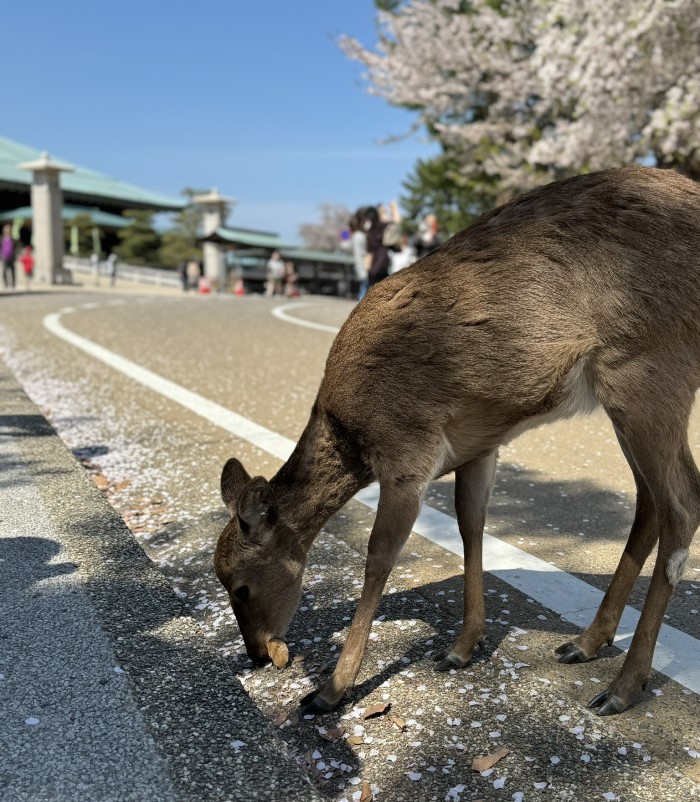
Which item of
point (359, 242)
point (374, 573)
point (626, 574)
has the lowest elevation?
point (626, 574)

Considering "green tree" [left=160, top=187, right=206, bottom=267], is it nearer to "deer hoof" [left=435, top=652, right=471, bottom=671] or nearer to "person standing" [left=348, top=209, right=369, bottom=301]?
"person standing" [left=348, top=209, right=369, bottom=301]

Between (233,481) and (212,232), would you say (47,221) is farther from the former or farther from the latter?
(233,481)

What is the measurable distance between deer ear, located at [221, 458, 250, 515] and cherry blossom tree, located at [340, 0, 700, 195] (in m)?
13.4

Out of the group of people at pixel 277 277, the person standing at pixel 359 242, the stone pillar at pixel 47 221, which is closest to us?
the person standing at pixel 359 242

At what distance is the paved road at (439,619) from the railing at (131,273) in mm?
36378

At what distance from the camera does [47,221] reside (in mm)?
33844

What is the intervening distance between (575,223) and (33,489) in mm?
3304

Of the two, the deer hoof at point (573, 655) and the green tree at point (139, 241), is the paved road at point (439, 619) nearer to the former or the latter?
the deer hoof at point (573, 655)

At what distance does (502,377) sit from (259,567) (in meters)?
1.06

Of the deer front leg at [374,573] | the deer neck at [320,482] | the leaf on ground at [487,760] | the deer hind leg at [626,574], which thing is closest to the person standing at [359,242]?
the deer hind leg at [626,574]

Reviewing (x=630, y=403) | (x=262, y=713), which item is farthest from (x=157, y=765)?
(x=630, y=403)

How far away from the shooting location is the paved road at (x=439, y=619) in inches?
91.5

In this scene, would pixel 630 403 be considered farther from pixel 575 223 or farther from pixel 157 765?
pixel 157 765

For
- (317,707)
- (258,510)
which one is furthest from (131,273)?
(317,707)
